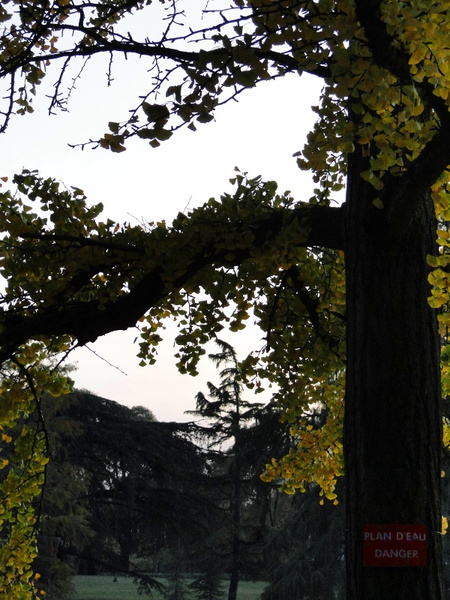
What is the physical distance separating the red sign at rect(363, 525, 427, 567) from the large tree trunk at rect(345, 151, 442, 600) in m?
0.03

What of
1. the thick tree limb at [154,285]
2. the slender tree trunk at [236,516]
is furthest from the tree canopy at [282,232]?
the slender tree trunk at [236,516]

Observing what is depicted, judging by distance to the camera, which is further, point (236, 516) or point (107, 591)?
point (107, 591)

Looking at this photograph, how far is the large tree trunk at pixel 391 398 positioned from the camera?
164 inches

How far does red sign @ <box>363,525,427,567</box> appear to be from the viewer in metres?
4.12

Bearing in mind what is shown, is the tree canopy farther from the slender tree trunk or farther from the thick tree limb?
the slender tree trunk

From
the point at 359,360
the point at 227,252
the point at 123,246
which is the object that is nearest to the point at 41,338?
the point at 123,246

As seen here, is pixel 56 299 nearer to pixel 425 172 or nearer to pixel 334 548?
pixel 425 172

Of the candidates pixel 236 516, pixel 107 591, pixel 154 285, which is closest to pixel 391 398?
pixel 154 285

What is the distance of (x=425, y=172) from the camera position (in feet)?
12.6

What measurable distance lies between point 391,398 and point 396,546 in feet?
2.46

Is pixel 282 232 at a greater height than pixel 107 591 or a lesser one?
greater

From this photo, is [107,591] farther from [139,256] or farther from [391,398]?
[391,398]

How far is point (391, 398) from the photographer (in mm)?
4332

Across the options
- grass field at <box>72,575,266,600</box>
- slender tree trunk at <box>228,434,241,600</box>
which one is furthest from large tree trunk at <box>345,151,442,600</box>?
grass field at <box>72,575,266,600</box>
